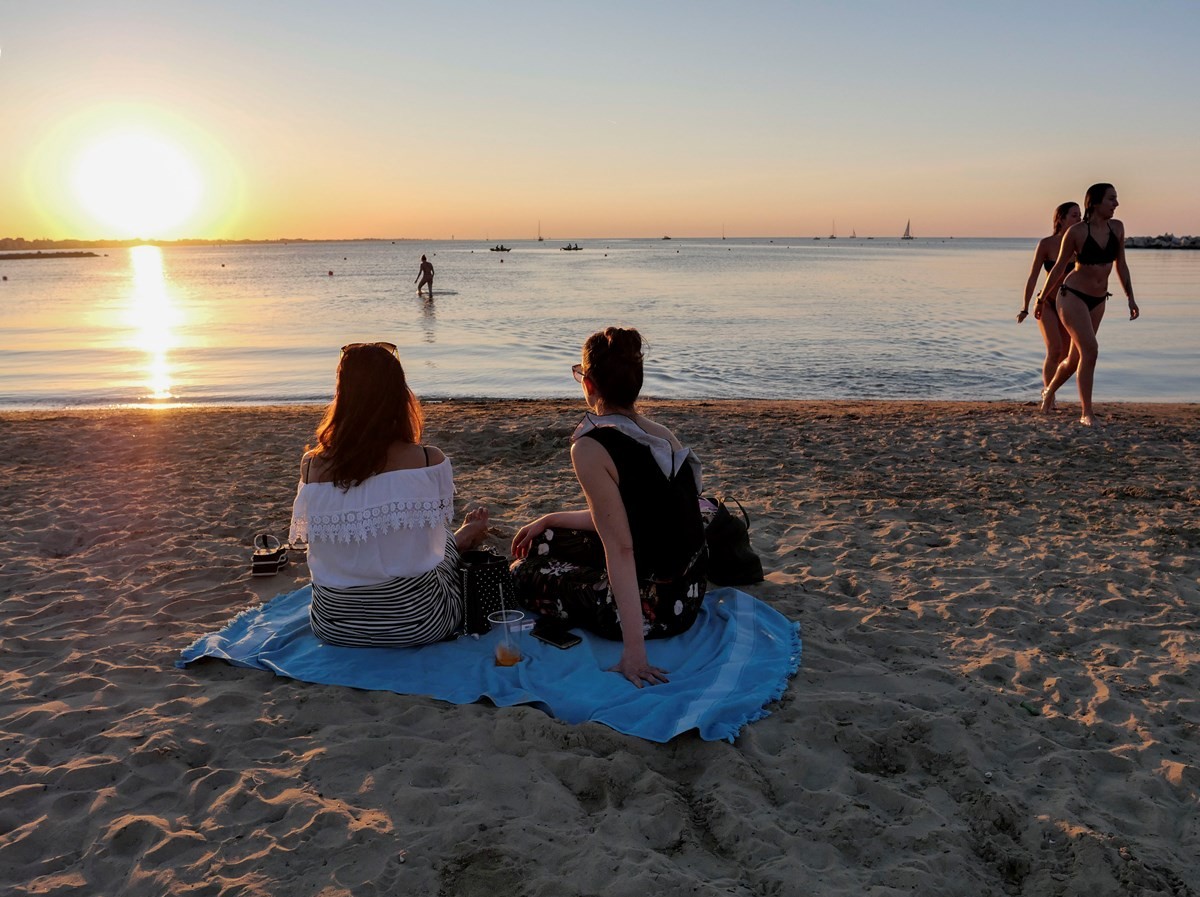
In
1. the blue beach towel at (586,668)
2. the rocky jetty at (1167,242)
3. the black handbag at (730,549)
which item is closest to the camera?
the blue beach towel at (586,668)

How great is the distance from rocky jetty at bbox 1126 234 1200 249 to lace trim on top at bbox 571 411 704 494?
116068 mm

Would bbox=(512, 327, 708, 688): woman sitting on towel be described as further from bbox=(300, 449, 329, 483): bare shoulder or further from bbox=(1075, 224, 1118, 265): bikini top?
bbox=(1075, 224, 1118, 265): bikini top

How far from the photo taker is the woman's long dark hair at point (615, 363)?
134 inches

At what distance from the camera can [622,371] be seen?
345 centimetres

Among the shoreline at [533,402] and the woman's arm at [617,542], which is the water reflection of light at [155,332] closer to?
the shoreline at [533,402]

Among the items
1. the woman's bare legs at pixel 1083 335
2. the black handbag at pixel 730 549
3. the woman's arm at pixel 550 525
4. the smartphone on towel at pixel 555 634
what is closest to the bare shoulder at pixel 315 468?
the woman's arm at pixel 550 525

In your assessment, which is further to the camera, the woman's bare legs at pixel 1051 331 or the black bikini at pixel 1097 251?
the woman's bare legs at pixel 1051 331

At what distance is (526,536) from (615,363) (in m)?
1.20

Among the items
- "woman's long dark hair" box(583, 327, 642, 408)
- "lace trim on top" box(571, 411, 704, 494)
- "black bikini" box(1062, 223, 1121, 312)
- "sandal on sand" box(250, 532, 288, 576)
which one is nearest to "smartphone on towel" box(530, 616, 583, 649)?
"lace trim on top" box(571, 411, 704, 494)

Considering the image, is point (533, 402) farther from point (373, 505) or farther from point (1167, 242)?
point (1167, 242)

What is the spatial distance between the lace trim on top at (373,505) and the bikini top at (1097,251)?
7.64 meters

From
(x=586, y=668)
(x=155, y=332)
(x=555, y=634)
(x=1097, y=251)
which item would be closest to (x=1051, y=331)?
(x=1097, y=251)

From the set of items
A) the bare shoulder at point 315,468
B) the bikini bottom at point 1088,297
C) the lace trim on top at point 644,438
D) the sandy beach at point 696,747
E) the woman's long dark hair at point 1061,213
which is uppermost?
the woman's long dark hair at point 1061,213

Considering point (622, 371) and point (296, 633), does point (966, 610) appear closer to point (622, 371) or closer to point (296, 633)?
point (622, 371)
